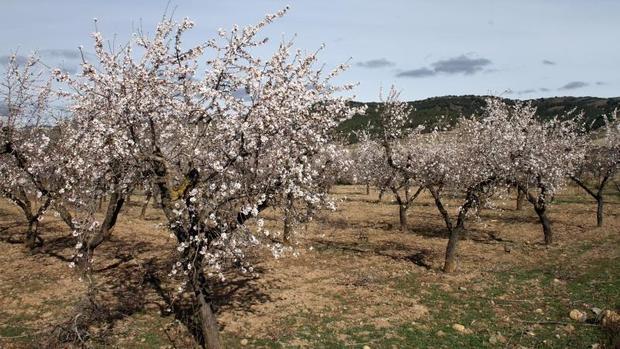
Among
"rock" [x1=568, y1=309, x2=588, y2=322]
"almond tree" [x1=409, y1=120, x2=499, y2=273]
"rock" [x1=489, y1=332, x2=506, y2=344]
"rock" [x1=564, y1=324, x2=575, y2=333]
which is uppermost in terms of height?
"almond tree" [x1=409, y1=120, x2=499, y2=273]

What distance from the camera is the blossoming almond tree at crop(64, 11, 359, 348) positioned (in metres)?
12.4

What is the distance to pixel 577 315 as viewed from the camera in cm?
1582

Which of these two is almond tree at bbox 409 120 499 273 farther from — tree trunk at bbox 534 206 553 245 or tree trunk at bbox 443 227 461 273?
tree trunk at bbox 534 206 553 245

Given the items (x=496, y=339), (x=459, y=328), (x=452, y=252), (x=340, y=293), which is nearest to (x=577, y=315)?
(x=496, y=339)

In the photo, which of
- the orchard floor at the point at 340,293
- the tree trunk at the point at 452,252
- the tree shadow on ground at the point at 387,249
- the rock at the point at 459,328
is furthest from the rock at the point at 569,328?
the tree shadow on ground at the point at 387,249

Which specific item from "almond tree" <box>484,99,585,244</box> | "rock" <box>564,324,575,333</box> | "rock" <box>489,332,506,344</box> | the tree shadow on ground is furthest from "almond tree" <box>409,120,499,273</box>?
"rock" <box>489,332,506,344</box>

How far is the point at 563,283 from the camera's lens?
2005 cm

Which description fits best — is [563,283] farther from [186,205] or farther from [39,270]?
[39,270]

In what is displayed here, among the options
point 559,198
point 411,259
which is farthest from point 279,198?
point 559,198

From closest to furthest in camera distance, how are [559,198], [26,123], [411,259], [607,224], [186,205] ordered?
[186,205]
[26,123]
[411,259]
[607,224]
[559,198]

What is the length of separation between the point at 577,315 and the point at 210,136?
510 inches

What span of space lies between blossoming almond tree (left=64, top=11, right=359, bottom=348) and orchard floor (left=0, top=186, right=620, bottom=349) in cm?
204

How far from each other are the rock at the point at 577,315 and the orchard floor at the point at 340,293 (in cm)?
31

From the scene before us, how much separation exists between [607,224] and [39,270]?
3471cm
